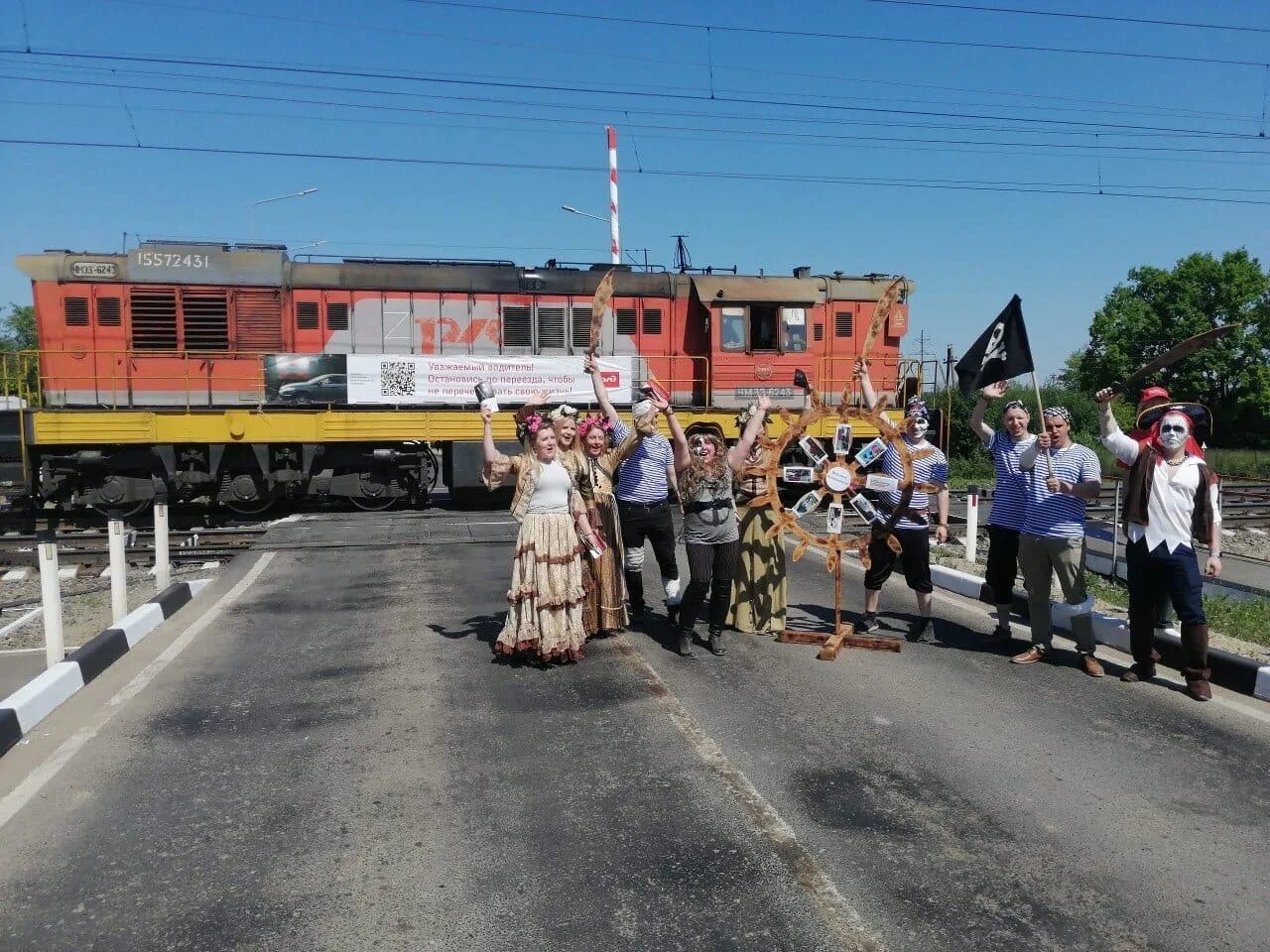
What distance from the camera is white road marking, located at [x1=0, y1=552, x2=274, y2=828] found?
446cm

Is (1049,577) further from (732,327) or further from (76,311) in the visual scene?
(76,311)

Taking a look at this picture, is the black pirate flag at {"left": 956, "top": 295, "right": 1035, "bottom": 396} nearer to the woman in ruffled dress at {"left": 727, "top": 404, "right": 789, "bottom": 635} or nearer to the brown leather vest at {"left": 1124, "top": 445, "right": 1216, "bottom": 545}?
the brown leather vest at {"left": 1124, "top": 445, "right": 1216, "bottom": 545}

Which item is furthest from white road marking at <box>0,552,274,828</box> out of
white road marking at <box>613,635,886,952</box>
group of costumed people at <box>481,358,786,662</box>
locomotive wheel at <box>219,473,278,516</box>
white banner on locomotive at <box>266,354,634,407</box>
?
white banner on locomotive at <box>266,354,634,407</box>

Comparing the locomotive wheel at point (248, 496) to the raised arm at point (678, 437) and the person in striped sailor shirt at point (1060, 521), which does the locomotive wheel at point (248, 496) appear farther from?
the person in striped sailor shirt at point (1060, 521)

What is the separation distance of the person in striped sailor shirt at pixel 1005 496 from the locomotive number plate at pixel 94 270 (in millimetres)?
13332

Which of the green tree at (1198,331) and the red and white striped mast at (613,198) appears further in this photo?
the green tree at (1198,331)

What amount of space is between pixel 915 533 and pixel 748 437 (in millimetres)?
1632

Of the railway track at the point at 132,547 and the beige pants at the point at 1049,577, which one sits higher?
the beige pants at the point at 1049,577

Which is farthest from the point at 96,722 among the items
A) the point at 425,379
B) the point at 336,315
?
the point at 336,315

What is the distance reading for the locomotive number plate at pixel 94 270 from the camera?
48.4 feet

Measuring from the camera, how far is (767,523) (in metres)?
7.44

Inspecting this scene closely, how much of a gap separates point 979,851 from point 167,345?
14.6 meters

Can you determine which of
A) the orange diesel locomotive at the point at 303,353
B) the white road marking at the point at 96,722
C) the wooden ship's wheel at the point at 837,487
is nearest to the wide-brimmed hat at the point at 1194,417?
the wooden ship's wheel at the point at 837,487

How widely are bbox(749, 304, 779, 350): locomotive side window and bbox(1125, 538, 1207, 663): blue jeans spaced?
11.0 m
